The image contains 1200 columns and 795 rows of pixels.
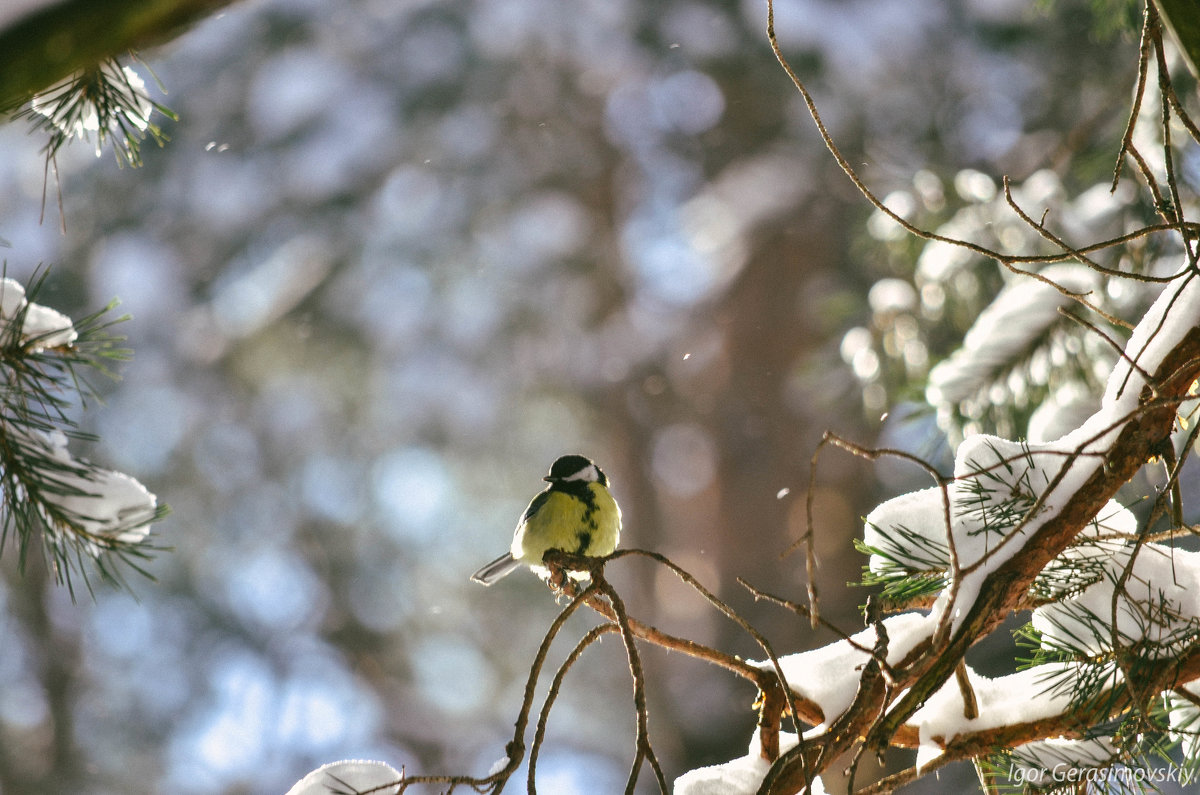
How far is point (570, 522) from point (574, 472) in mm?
311

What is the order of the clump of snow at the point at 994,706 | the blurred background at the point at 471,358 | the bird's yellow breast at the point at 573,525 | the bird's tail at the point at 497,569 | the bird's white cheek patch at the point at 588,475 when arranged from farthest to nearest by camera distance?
the blurred background at the point at 471,358, the bird's tail at the point at 497,569, the bird's white cheek patch at the point at 588,475, the bird's yellow breast at the point at 573,525, the clump of snow at the point at 994,706

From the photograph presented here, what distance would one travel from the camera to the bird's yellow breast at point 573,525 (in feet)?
10.8

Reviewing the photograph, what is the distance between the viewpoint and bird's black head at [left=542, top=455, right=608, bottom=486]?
3523 mm

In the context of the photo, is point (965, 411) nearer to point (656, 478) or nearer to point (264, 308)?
point (656, 478)

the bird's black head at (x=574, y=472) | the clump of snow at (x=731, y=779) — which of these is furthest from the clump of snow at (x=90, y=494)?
the bird's black head at (x=574, y=472)

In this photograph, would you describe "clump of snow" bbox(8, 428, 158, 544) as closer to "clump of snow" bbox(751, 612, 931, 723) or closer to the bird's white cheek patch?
"clump of snow" bbox(751, 612, 931, 723)

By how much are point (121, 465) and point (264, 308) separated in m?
1.85

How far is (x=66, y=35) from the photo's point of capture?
0.69 metres

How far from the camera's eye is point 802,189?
331 inches

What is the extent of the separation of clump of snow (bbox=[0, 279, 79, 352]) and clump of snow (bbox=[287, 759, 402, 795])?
75cm

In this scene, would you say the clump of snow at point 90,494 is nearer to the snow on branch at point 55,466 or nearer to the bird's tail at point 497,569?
the snow on branch at point 55,466

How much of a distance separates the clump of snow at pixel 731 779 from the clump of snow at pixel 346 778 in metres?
0.41

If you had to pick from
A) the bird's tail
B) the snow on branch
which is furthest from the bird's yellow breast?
the snow on branch

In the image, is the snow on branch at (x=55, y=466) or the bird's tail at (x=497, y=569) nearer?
the snow on branch at (x=55, y=466)
